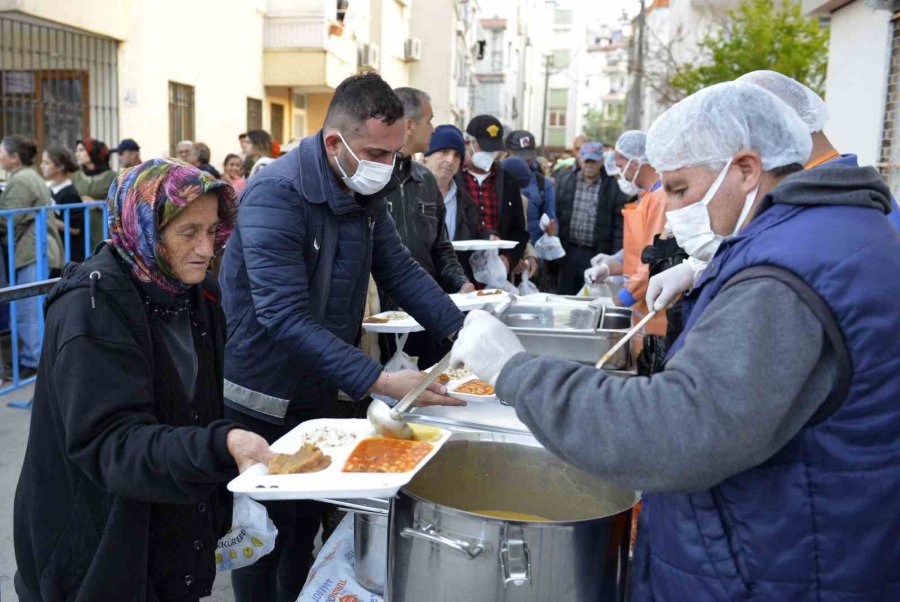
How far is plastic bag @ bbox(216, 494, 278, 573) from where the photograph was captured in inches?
92.3

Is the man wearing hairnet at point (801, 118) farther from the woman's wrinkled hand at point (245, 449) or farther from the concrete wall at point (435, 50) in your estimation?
the concrete wall at point (435, 50)

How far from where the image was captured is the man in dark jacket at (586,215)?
7316 mm

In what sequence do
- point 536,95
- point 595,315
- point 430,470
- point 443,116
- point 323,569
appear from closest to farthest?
1. point 430,470
2. point 323,569
3. point 595,315
4. point 443,116
5. point 536,95

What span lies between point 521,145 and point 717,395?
7934 millimetres

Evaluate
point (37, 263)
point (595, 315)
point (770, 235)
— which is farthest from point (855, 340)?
point (37, 263)

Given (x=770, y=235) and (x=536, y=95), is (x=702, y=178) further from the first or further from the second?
(x=536, y=95)

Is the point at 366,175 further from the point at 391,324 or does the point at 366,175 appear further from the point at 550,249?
the point at 550,249

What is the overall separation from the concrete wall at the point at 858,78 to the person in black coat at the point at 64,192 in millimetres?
6869

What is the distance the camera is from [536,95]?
221ft

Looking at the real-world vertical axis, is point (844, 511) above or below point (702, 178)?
below

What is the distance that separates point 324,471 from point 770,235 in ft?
3.50

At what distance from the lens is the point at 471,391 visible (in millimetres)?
2670

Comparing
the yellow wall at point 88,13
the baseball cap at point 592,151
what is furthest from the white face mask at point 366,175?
the yellow wall at point 88,13

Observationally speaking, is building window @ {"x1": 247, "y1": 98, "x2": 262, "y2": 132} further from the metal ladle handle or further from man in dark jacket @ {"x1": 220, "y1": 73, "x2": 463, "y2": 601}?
the metal ladle handle
